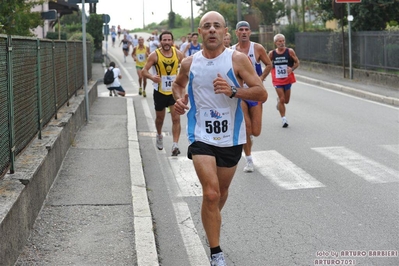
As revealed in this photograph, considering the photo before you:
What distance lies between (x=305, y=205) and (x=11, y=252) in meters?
3.51

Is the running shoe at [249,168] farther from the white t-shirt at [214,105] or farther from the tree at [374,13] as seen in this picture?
the tree at [374,13]

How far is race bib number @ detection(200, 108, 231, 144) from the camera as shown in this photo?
6367 millimetres

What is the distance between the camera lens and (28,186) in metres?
7.03

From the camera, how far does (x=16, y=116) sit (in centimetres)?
793

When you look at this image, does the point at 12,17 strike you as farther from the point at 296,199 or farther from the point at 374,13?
the point at 374,13

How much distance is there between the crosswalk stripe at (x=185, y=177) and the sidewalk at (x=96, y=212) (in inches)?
20.1

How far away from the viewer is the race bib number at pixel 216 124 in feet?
20.9

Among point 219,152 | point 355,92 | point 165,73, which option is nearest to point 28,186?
point 219,152

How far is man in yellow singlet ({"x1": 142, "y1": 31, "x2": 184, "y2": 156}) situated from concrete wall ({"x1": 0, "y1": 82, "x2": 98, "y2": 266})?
1.54m

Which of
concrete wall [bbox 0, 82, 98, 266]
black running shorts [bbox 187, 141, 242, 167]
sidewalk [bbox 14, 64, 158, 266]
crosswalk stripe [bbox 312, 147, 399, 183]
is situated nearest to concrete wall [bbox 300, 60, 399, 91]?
crosswalk stripe [bbox 312, 147, 399, 183]

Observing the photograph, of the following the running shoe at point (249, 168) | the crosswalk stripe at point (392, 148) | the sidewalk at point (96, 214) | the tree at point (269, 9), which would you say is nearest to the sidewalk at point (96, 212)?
the sidewalk at point (96, 214)

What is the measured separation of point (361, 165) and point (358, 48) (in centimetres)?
1589

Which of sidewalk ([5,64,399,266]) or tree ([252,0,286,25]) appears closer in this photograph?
sidewalk ([5,64,399,266])

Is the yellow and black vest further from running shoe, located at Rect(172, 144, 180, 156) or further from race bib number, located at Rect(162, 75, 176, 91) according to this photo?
running shoe, located at Rect(172, 144, 180, 156)
